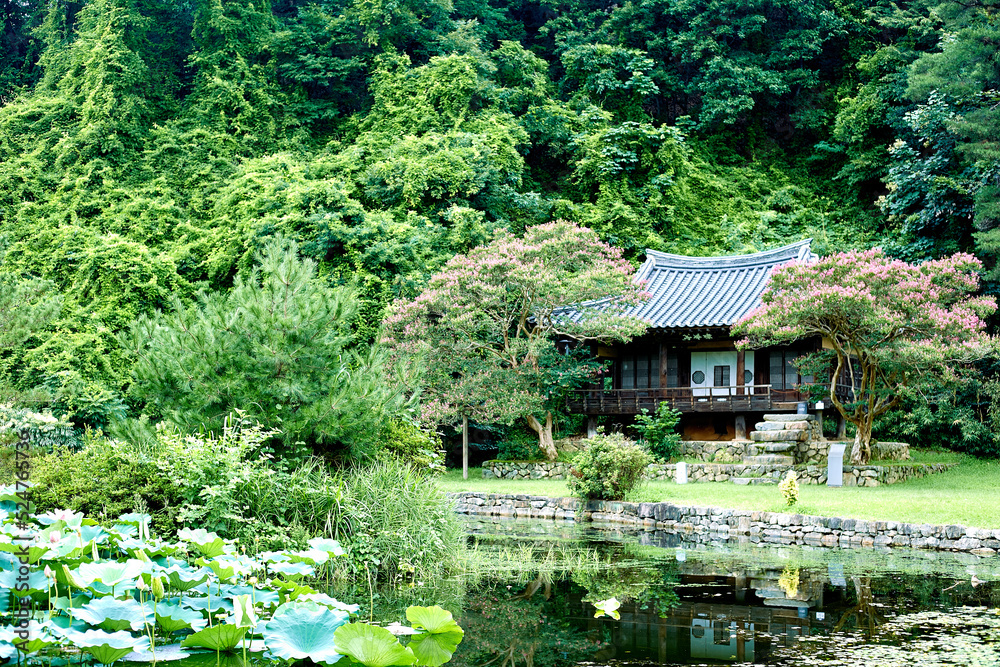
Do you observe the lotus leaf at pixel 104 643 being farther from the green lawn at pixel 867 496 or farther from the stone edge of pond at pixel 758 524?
the green lawn at pixel 867 496

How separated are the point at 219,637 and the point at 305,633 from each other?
0.49 m

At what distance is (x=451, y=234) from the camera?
2294 cm

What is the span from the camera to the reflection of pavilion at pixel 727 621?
6.18 meters

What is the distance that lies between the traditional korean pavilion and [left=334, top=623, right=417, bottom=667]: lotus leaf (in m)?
16.6

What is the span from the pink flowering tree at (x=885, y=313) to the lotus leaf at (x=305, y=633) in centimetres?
1271

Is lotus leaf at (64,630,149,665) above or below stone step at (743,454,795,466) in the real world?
above

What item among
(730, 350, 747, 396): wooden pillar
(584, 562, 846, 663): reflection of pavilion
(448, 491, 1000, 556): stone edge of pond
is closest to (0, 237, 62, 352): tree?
(448, 491, 1000, 556): stone edge of pond

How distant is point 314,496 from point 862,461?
12.2 m

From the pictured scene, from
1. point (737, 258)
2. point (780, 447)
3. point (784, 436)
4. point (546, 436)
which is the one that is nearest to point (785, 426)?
point (784, 436)

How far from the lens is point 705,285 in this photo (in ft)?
73.2

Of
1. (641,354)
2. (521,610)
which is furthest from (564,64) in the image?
(521,610)

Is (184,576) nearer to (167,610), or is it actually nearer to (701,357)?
(167,610)

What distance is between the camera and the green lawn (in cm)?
1210

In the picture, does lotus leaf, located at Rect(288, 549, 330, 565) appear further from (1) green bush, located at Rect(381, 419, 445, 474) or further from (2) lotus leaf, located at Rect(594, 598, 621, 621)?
(1) green bush, located at Rect(381, 419, 445, 474)
